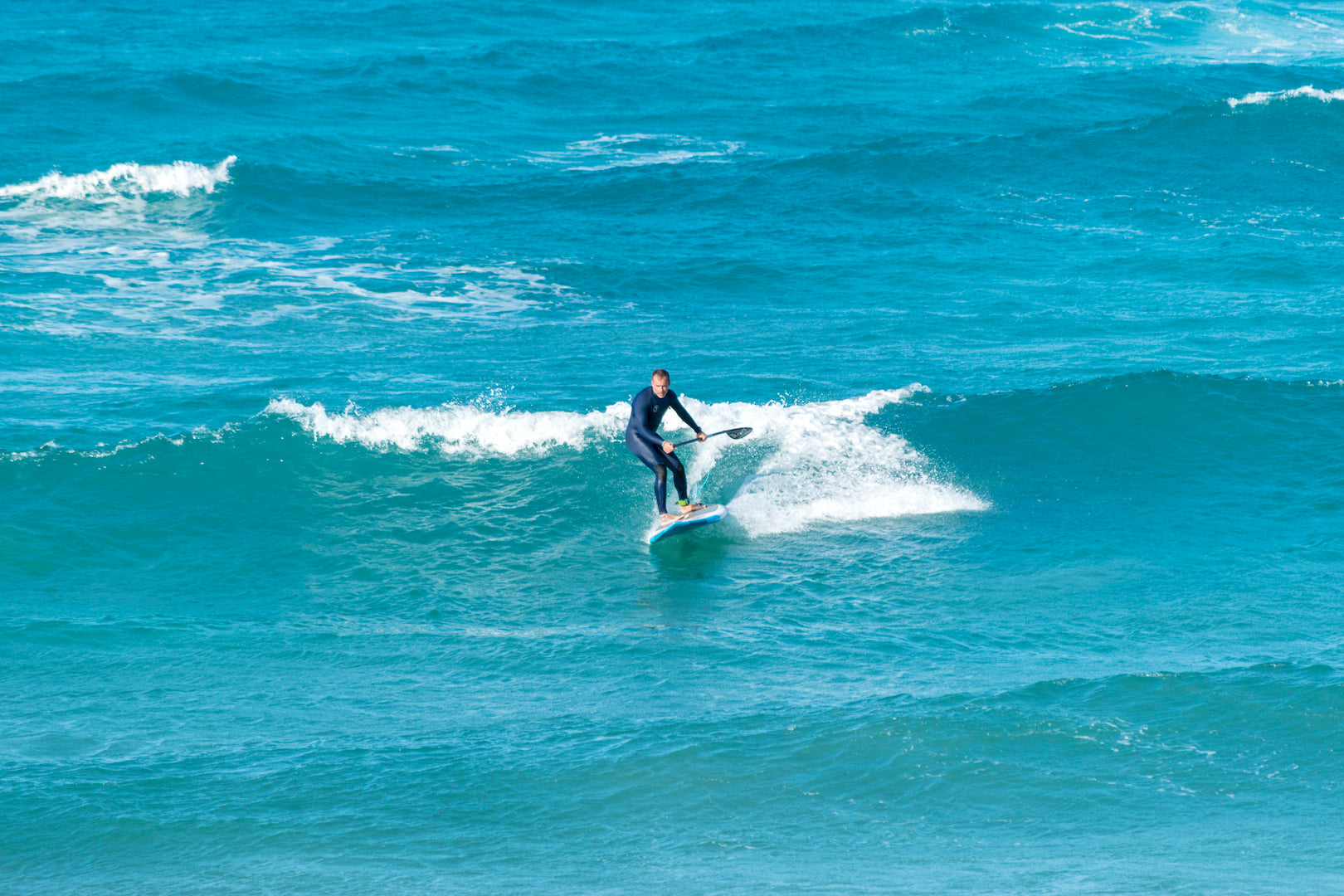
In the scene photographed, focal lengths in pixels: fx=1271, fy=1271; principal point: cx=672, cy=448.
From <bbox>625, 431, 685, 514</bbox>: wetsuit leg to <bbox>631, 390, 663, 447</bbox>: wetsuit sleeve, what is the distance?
0.07 metres

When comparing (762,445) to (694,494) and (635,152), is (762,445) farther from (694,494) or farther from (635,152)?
(635,152)

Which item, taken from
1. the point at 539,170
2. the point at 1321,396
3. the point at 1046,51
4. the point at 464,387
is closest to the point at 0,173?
the point at 539,170

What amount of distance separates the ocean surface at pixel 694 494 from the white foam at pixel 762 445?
0.06 metres

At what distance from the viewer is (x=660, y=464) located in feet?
41.5

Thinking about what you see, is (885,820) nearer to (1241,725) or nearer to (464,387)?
(1241,725)

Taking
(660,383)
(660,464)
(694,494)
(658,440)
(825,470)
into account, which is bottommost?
(694,494)

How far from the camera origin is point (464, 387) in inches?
668

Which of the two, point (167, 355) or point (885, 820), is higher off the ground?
point (167, 355)

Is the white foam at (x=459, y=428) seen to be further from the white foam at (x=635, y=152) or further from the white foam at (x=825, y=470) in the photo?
the white foam at (x=635, y=152)

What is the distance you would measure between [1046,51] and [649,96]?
14.0 m

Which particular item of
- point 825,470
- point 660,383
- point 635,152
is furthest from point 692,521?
point 635,152

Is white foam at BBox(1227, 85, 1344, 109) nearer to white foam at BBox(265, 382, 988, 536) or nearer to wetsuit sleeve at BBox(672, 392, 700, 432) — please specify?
white foam at BBox(265, 382, 988, 536)

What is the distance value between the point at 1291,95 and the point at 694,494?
23.9 metres

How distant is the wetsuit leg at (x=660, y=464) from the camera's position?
1260 cm
